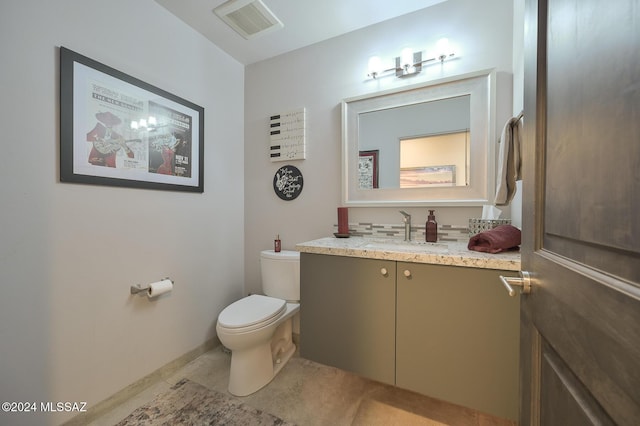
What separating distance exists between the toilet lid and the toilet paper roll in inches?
14.6

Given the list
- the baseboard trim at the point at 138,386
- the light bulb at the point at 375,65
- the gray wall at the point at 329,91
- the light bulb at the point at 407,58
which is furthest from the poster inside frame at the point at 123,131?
the light bulb at the point at 407,58

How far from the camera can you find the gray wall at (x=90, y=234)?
1.09m

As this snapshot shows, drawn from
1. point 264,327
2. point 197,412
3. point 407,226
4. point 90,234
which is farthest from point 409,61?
point 197,412

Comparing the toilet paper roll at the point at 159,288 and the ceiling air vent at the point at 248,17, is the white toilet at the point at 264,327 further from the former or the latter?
the ceiling air vent at the point at 248,17

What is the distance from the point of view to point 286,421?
1303 mm

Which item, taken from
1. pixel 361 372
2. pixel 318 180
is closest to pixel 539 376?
pixel 361 372

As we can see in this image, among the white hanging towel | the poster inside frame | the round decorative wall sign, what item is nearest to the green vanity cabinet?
the white hanging towel

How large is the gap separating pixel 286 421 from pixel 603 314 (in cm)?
146

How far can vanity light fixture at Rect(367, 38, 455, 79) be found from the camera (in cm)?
153

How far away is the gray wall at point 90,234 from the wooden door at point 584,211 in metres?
1.84

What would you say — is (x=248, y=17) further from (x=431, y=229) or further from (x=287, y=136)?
(x=431, y=229)

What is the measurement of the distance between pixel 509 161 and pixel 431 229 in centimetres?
55

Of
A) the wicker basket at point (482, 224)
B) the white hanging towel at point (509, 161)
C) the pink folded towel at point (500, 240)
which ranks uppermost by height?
the white hanging towel at point (509, 161)

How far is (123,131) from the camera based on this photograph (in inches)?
56.3
